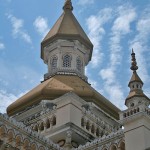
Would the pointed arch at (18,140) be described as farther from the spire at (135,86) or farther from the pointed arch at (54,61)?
the pointed arch at (54,61)

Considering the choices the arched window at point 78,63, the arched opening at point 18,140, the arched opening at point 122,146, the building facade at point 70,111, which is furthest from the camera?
the arched window at point 78,63

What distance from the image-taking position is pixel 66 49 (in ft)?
131

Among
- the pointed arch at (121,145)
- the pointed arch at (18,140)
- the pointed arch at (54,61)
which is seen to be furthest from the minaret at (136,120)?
the pointed arch at (54,61)

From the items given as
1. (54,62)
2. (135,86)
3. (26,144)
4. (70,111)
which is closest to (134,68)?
(135,86)

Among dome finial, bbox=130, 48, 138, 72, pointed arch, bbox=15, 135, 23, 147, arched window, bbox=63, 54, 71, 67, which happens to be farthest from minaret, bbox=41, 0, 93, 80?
pointed arch, bbox=15, 135, 23, 147

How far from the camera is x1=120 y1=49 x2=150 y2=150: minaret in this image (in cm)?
2400

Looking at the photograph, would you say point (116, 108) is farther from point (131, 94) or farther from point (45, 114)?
point (131, 94)

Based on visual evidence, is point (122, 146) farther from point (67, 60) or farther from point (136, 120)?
point (67, 60)

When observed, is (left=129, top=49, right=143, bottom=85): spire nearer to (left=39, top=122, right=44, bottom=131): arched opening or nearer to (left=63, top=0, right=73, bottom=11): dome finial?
(left=39, top=122, right=44, bottom=131): arched opening

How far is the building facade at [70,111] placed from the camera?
25031mm

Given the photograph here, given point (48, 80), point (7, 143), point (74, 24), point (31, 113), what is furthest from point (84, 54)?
point (7, 143)

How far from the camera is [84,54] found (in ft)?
134

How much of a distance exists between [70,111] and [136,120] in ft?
22.2

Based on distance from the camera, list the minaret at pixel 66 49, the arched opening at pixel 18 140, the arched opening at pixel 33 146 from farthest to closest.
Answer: the minaret at pixel 66 49
the arched opening at pixel 33 146
the arched opening at pixel 18 140
